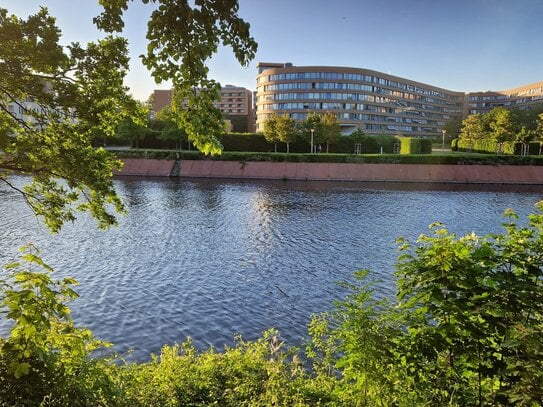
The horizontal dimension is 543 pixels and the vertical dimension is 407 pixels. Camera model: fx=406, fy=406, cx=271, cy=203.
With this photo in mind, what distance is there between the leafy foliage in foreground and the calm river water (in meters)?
2.94

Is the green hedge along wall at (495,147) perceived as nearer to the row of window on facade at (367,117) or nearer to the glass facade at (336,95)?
the row of window on facade at (367,117)

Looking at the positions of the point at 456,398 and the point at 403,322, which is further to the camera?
the point at 403,322

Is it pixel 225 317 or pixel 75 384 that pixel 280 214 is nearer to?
pixel 225 317

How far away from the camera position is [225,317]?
13.9 m

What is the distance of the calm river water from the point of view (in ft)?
44.9

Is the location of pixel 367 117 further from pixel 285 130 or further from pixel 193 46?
pixel 193 46

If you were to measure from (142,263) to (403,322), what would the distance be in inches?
620

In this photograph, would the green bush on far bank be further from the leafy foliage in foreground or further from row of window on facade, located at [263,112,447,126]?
row of window on facade, located at [263,112,447,126]

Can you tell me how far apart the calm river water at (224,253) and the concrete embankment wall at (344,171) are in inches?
540

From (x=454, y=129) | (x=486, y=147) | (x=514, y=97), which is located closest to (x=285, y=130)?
(x=486, y=147)

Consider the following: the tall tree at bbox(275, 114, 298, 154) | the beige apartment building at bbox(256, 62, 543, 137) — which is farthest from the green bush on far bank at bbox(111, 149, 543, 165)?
the beige apartment building at bbox(256, 62, 543, 137)

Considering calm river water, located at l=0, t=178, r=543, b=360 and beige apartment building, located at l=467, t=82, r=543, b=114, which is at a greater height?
beige apartment building, located at l=467, t=82, r=543, b=114

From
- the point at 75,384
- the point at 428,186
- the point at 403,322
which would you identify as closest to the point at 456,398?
the point at 403,322

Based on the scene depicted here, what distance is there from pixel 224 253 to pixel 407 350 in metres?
16.6
